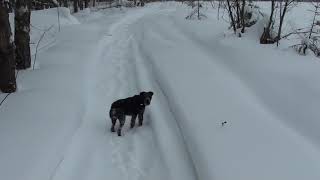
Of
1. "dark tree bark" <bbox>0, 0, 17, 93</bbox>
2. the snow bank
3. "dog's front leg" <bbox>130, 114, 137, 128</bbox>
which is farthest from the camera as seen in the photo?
the snow bank

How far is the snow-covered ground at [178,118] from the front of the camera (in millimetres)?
6613

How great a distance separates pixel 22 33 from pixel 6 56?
2605 millimetres

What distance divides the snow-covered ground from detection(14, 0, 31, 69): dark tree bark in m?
0.65

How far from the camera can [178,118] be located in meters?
8.71

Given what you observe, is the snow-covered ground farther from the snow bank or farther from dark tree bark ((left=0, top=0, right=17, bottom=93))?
the snow bank

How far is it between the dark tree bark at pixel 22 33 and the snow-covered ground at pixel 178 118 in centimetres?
65

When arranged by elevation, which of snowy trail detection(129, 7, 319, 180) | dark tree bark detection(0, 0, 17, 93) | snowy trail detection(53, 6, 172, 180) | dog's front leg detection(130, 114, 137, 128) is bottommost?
snowy trail detection(53, 6, 172, 180)

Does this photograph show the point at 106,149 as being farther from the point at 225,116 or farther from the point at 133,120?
the point at 225,116

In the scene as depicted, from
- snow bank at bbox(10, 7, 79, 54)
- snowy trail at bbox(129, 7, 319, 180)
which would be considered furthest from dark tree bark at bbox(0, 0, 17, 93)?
snow bank at bbox(10, 7, 79, 54)

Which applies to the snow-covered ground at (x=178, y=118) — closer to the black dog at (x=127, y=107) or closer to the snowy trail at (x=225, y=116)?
the snowy trail at (x=225, y=116)

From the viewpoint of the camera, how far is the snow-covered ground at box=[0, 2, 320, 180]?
661 cm

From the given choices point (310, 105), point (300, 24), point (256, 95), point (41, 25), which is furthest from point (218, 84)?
point (41, 25)

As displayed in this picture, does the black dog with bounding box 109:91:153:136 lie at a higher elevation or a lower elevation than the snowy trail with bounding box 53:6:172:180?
higher

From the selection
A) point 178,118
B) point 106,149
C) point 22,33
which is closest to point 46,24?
point 22,33
